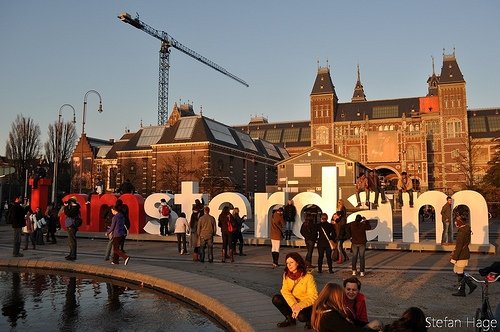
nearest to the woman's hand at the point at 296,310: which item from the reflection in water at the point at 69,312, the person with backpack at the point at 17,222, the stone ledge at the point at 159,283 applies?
the stone ledge at the point at 159,283

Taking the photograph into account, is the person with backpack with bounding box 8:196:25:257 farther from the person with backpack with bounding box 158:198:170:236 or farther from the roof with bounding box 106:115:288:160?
the roof with bounding box 106:115:288:160

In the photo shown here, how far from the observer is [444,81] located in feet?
236

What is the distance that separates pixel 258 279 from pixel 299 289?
4.72 metres

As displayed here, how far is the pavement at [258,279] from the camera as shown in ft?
21.5

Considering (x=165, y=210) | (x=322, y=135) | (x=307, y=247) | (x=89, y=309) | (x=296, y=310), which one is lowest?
(x=89, y=309)

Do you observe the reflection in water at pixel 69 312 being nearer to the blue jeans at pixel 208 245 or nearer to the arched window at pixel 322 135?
the blue jeans at pixel 208 245

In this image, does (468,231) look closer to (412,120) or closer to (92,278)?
(92,278)

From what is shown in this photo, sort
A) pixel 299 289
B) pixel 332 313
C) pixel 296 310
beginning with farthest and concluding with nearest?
pixel 299 289
pixel 296 310
pixel 332 313

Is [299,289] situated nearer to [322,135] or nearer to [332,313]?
[332,313]

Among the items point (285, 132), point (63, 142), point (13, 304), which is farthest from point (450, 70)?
point (13, 304)

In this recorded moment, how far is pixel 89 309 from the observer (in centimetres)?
723

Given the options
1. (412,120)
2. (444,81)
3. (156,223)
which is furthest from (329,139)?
(156,223)

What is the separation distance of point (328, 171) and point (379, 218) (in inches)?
106

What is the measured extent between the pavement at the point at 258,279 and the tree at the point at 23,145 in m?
29.5
